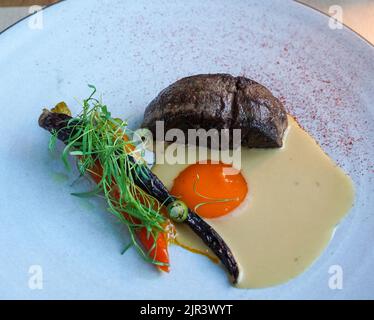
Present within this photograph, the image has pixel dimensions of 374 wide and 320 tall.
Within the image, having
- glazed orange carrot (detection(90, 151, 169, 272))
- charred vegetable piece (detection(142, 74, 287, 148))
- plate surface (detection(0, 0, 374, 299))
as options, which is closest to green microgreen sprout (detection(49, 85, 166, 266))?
glazed orange carrot (detection(90, 151, 169, 272))

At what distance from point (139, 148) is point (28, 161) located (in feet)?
2.88

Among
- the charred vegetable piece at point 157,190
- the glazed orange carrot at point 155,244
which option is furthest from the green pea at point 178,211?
the glazed orange carrot at point 155,244

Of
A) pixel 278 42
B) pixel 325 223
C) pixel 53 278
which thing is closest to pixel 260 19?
pixel 278 42

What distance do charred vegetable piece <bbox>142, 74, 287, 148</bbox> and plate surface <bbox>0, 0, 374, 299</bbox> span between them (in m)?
0.39

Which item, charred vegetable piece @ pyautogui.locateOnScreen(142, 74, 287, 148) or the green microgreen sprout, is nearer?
the green microgreen sprout

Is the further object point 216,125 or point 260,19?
point 260,19

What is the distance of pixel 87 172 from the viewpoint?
4.18 meters

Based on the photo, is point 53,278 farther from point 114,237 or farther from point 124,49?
point 124,49

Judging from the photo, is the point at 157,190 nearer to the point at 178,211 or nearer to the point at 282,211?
the point at 178,211

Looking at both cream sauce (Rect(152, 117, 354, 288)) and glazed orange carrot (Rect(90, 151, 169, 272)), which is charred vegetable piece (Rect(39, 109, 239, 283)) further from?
glazed orange carrot (Rect(90, 151, 169, 272))

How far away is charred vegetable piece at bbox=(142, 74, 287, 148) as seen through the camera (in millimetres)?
4105

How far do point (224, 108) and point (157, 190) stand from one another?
81 cm

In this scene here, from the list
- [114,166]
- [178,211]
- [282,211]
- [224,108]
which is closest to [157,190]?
[178,211]

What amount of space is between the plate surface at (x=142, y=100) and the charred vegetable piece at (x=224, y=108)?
39 centimetres
